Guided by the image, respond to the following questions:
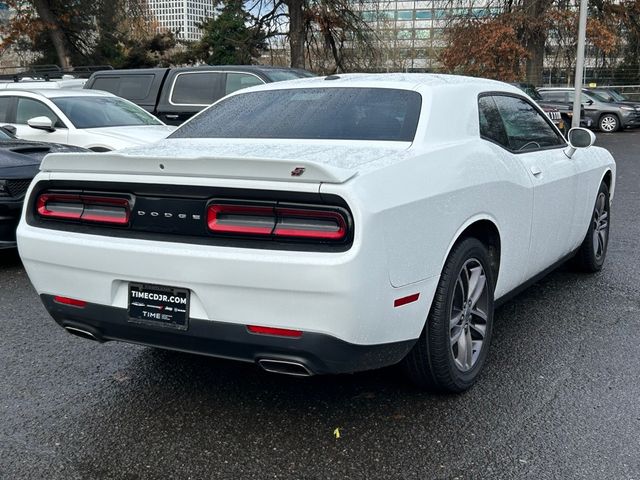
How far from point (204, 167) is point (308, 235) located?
1.76 ft

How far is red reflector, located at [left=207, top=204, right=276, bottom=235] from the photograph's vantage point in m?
2.77

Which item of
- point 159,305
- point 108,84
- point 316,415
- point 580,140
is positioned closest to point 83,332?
point 159,305

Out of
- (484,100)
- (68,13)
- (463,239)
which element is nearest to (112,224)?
(463,239)

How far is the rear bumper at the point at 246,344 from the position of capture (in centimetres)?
275

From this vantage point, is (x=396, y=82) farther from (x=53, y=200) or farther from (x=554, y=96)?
(x=554, y=96)

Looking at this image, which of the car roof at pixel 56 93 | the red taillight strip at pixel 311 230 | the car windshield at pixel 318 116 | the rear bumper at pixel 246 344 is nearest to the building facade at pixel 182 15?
the car roof at pixel 56 93

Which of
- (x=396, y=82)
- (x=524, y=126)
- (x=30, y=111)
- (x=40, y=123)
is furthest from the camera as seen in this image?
(x=30, y=111)

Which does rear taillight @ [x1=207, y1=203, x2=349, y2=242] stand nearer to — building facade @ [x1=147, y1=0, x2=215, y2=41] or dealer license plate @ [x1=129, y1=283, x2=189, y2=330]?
dealer license plate @ [x1=129, y1=283, x2=189, y2=330]

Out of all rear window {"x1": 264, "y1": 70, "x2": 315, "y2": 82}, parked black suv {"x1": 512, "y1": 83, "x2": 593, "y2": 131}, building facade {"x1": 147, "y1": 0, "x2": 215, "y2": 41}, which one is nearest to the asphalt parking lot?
rear window {"x1": 264, "y1": 70, "x2": 315, "y2": 82}

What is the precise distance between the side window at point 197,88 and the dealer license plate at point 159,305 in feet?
28.8

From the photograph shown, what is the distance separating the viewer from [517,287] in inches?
163

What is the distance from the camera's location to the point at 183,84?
1176 cm

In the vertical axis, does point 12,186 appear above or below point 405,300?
below

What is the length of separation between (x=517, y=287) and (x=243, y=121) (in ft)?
6.26
